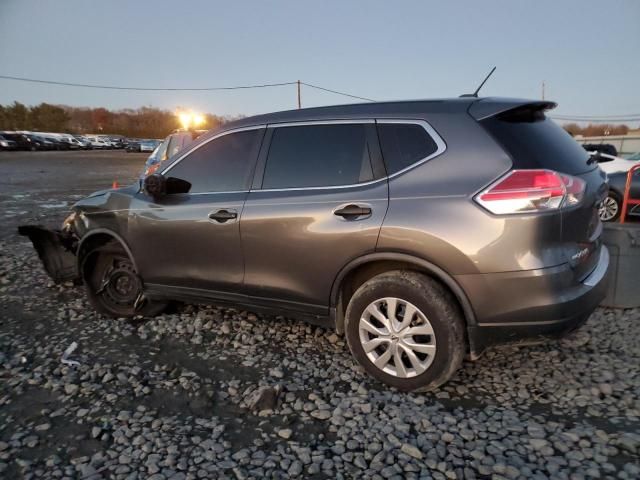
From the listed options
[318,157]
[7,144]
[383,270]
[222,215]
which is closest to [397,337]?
[383,270]

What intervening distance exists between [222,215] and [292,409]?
4.94 ft

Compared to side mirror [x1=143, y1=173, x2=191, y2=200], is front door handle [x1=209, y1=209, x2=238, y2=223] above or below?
below

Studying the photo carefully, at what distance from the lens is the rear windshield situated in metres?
2.53

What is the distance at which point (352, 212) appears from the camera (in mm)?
2855

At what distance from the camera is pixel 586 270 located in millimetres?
2686

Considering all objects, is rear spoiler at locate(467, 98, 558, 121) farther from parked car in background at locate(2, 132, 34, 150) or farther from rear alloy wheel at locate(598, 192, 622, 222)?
parked car in background at locate(2, 132, 34, 150)

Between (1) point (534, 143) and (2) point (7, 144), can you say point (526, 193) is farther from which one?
(2) point (7, 144)

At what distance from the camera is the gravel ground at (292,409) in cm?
227

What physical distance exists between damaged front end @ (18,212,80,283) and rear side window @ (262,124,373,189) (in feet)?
9.15

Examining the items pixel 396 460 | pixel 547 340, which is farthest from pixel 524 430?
pixel 396 460

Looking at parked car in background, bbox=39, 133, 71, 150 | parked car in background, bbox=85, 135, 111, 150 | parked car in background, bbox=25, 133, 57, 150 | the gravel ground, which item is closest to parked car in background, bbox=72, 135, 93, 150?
parked car in background, bbox=85, 135, 111, 150

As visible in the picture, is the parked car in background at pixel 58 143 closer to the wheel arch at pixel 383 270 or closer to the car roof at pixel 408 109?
the car roof at pixel 408 109

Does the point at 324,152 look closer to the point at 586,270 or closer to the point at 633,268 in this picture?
the point at 586,270

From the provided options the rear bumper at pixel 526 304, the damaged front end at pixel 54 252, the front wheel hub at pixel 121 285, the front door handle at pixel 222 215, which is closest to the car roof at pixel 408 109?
the front door handle at pixel 222 215
